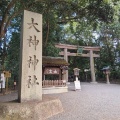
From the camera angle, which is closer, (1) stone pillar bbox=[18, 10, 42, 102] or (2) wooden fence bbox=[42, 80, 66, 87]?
(1) stone pillar bbox=[18, 10, 42, 102]

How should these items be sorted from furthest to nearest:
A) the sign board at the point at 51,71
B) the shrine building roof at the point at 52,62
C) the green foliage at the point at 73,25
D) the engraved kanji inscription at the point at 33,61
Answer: the sign board at the point at 51,71 < the shrine building roof at the point at 52,62 < the green foliage at the point at 73,25 < the engraved kanji inscription at the point at 33,61

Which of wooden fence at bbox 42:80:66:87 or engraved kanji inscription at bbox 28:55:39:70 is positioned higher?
engraved kanji inscription at bbox 28:55:39:70

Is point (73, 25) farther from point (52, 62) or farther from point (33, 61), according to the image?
point (33, 61)

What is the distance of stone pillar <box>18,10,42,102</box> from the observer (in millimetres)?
5973

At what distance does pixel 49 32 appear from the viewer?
15148mm

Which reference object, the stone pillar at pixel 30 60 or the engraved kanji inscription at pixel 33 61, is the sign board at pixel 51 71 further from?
the engraved kanji inscription at pixel 33 61

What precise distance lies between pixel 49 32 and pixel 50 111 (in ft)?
33.1

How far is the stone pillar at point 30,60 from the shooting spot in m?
5.97

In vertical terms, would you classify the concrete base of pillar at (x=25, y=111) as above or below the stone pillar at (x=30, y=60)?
below

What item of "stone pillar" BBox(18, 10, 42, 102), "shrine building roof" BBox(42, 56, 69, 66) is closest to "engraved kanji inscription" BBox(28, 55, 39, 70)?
"stone pillar" BBox(18, 10, 42, 102)

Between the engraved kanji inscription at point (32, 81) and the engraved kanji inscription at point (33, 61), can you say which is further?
the engraved kanji inscription at point (33, 61)

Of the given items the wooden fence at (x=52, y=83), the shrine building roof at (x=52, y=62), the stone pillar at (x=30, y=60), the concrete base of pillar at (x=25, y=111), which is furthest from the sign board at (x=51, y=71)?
the concrete base of pillar at (x=25, y=111)

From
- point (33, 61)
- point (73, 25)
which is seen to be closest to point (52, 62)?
point (73, 25)

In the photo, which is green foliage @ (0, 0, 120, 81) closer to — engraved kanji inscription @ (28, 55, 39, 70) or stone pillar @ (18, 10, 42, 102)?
stone pillar @ (18, 10, 42, 102)
